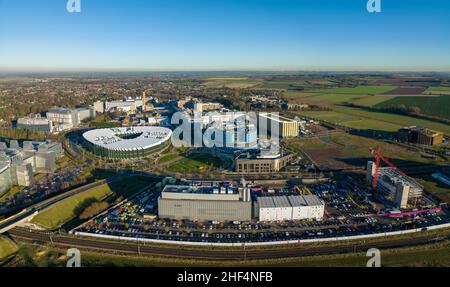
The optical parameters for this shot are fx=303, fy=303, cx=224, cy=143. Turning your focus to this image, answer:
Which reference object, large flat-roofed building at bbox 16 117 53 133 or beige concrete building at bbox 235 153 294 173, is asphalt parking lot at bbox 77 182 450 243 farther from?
large flat-roofed building at bbox 16 117 53 133

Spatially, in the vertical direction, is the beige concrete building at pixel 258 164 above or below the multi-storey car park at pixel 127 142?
below

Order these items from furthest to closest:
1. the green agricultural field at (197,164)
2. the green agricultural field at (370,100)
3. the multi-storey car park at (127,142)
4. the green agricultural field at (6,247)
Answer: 1. the green agricultural field at (370,100)
2. the multi-storey car park at (127,142)
3. the green agricultural field at (197,164)
4. the green agricultural field at (6,247)

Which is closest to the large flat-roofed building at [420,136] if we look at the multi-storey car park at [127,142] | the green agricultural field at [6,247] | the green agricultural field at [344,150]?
the green agricultural field at [344,150]

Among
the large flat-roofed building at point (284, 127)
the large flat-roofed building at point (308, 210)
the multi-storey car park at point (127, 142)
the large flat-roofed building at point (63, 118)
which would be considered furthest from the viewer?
the large flat-roofed building at point (63, 118)

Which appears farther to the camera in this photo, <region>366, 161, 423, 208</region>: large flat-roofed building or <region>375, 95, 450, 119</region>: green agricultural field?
<region>375, 95, 450, 119</region>: green agricultural field

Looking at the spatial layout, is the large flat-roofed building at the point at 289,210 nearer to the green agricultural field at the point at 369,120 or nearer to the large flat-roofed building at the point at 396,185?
the large flat-roofed building at the point at 396,185

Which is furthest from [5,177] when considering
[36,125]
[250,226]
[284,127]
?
[284,127]

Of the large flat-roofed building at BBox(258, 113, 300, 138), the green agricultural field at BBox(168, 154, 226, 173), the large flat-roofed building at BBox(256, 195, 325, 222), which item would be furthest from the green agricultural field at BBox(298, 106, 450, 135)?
the large flat-roofed building at BBox(256, 195, 325, 222)

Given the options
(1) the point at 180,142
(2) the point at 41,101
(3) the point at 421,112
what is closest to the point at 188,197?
(1) the point at 180,142
